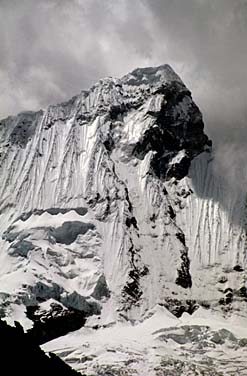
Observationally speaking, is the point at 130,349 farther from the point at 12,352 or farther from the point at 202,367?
the point at 12,352

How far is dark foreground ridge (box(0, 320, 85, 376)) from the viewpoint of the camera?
5922 cm

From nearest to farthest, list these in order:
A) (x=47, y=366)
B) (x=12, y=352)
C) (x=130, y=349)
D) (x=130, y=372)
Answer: (x=12, y=352) < (x=47, y=366) < (x=130, y=372) < (x=130, y=349)

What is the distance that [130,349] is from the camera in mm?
197125

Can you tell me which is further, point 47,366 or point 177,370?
point 177,370

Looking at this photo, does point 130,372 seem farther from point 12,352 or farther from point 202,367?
point 12,352

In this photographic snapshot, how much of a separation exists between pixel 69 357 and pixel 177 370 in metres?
27.1

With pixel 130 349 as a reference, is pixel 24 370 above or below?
below

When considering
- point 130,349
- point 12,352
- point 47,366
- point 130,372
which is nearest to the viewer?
point 12,352

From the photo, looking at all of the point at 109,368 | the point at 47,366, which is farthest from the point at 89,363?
the point at 47,366

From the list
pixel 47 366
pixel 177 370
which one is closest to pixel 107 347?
pixel 177 370

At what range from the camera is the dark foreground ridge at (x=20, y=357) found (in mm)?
59216

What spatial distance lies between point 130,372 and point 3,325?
126m

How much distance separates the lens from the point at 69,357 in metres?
192

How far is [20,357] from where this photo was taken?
61.2 meters
